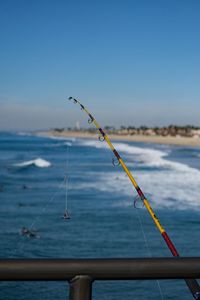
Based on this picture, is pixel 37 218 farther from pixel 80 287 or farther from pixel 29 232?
pixel 80 287

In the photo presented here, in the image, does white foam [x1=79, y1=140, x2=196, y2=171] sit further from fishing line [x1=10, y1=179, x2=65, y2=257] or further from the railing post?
the railing post

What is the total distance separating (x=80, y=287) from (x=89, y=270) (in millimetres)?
64

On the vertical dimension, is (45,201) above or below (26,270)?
below

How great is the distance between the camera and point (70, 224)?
1362 centimetres

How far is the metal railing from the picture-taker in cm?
165

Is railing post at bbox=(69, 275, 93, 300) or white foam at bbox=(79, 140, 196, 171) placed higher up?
railing post at bbox=(69, 275, 93, 300)

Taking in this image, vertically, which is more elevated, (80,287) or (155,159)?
(80,287)

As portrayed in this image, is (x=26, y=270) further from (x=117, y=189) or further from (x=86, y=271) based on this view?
(x=117, y=189)

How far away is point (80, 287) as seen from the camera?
1.67 m

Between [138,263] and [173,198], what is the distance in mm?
18131

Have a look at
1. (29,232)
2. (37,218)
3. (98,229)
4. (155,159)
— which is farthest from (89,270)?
(155,159)

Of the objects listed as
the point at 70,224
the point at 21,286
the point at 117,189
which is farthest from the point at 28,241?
the point at 117,189

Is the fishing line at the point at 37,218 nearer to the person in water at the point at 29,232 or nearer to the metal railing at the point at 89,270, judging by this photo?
the person in water at the point at 29,232

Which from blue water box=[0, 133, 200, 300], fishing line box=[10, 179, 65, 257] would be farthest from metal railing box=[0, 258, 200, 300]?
fishing line box=[10, 179, 65, 257]
